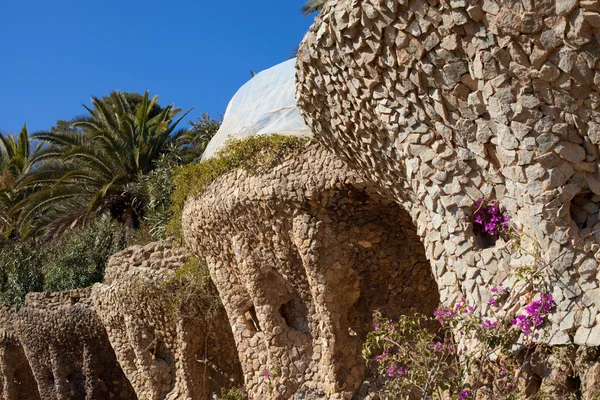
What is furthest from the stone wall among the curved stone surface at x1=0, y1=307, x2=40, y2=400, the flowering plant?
the flowering plant

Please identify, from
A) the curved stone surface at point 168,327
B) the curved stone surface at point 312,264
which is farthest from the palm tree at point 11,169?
the curved stone surface at point 312,264

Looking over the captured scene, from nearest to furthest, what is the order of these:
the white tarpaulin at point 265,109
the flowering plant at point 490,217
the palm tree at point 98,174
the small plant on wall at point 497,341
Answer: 1. the small plant on wall at point 497,341
2. the flowering plant at point 490,217
3. the white tarpaulin at point 265,109
4. the palm tree at point 98,174

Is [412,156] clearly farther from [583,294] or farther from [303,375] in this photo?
[303,375]

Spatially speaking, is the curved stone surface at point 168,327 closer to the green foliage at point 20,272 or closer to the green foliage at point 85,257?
the green foliage at point 85,257

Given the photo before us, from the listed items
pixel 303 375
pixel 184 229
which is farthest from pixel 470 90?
pixel 184 229

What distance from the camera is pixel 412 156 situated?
5344 millimetres

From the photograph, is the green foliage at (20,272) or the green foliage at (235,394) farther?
the green foliage at (20,272)

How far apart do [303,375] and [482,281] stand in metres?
3.14

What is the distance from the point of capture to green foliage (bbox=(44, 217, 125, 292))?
13.8 metres

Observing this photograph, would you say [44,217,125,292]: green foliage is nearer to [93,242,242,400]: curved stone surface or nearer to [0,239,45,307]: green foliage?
[0,239,45,307]: green foliage

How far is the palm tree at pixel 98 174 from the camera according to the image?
14273 millimetres

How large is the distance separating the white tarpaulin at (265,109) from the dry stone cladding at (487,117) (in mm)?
2386

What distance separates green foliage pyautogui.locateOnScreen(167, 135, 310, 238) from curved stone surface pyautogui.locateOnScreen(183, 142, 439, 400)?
0.09 m

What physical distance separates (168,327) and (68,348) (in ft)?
12.4
